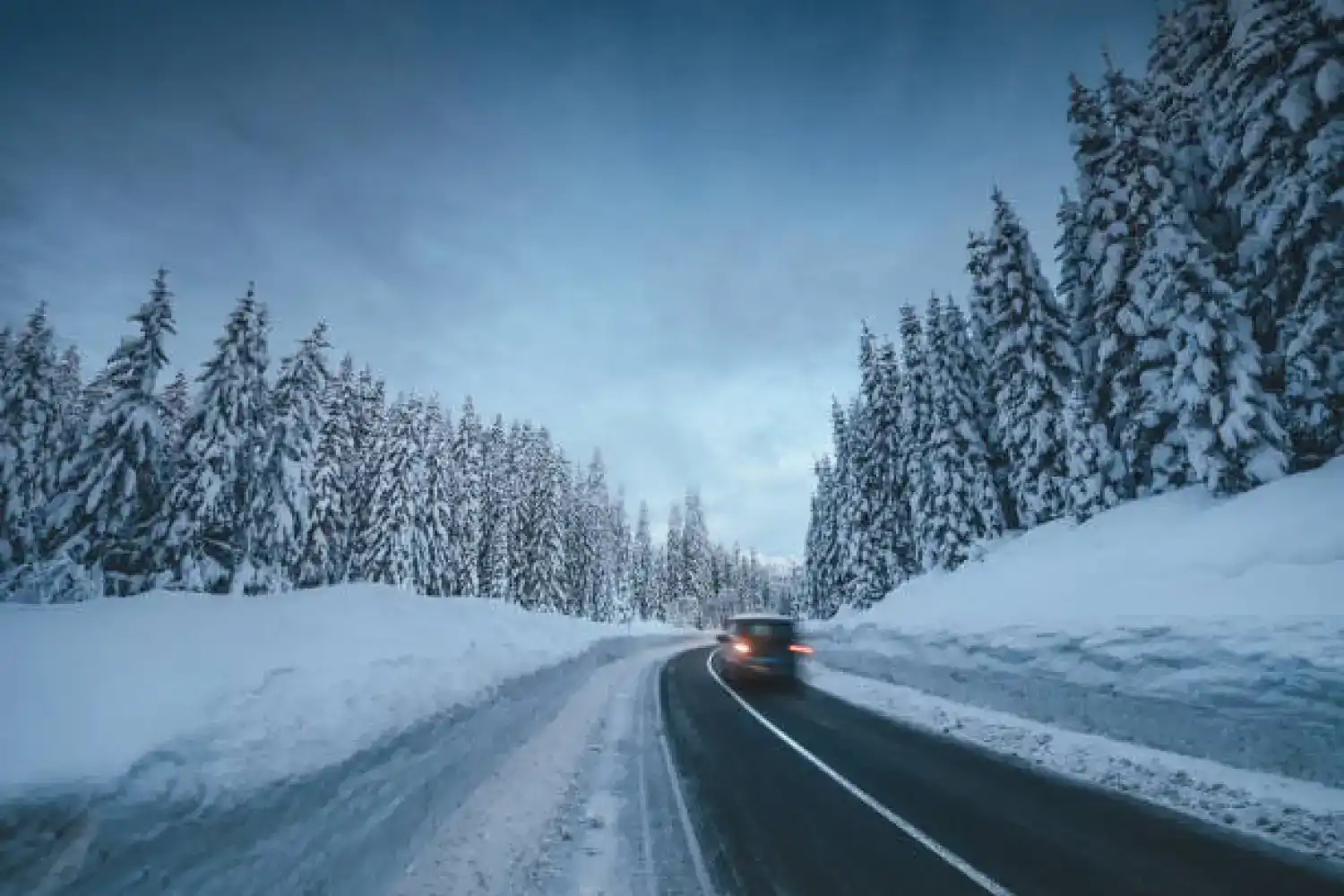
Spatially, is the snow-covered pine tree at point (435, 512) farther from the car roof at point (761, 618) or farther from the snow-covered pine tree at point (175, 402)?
the car roof at point (761, 618)

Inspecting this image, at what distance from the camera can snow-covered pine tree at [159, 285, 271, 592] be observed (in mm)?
26500

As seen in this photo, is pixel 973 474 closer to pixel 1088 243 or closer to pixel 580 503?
pixel 1088 243

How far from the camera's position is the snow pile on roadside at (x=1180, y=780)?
5.95 meters

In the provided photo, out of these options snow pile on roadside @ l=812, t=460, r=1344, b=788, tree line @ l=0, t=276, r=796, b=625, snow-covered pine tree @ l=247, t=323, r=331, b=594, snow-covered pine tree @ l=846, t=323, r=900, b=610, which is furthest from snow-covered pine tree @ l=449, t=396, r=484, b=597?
snow pile on roadside @ l=812, t=460, r=1344, b=788

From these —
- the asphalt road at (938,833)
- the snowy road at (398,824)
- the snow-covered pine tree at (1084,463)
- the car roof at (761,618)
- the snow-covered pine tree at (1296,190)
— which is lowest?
the asphalt road at (938,833)

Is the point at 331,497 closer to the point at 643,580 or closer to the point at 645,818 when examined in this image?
the point at 645,818

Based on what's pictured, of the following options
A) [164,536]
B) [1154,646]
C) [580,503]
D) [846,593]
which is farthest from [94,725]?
[580,503]

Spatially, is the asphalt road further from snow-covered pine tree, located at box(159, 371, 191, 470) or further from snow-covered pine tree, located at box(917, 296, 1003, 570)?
snow-covered pine tree, located at box(159, 371, 191, 470)

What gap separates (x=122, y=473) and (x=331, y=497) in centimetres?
1231

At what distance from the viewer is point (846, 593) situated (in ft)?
147

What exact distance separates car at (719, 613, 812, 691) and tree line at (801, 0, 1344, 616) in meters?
12.7

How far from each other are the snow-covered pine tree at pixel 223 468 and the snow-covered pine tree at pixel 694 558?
68187mm

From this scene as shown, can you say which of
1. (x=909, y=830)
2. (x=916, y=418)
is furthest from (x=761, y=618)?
(x=916, y=418)

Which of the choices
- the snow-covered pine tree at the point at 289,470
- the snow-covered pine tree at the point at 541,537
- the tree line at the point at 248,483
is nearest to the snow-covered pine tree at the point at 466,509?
Answer: the tree line at the point at 248,483
